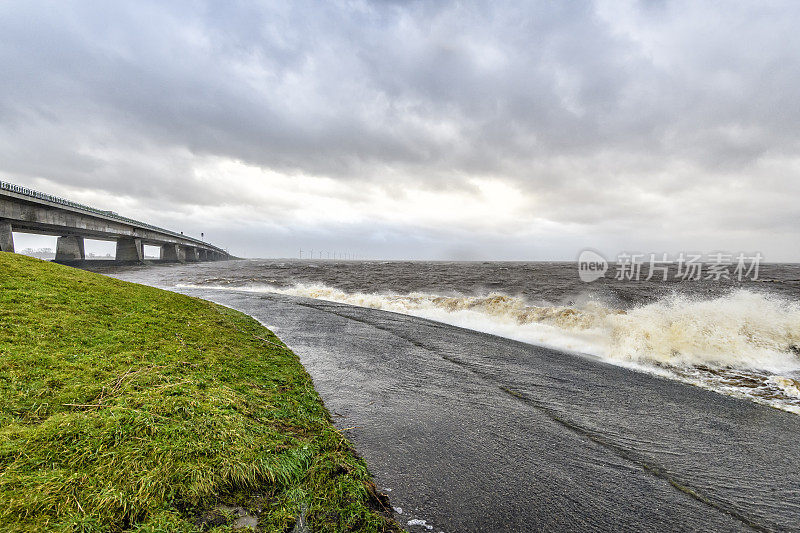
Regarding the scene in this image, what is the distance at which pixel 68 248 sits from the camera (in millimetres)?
67062

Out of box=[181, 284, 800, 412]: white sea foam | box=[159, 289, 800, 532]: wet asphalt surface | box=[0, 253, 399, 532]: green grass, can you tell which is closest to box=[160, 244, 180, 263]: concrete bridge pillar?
box=[181, 284, 800, 412]: white sea foam

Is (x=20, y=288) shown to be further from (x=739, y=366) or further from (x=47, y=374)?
(x=739, y=366)

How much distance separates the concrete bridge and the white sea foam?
55263 millimetres

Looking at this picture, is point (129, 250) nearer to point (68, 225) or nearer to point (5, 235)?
point (68, 225)

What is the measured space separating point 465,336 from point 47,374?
11267 mm

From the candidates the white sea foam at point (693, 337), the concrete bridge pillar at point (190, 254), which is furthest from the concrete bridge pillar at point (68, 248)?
the white sea foam at point (693, 337)

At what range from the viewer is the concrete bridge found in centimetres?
4147

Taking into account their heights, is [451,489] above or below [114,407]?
below

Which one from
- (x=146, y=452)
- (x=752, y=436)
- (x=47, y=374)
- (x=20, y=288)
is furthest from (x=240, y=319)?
(x=752, y=436)

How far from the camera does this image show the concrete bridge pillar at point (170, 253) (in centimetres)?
10619

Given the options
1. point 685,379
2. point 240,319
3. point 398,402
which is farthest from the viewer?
point 240,319

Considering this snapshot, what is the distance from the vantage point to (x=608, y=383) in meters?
8.18

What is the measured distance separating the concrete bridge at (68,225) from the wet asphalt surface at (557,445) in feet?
186

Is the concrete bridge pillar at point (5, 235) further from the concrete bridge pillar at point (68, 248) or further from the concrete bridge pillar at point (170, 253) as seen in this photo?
the concrete bridge pillar at point (170, 253)
